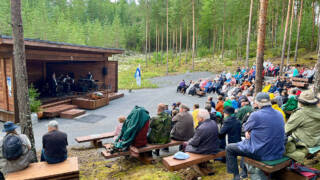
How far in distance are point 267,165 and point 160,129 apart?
90.5 inches

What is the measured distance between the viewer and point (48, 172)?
11.7 ft

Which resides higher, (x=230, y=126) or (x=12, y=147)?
(x=230, y=126)

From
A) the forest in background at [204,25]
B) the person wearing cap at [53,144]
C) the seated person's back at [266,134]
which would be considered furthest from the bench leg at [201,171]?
the forest in background at [204,25]

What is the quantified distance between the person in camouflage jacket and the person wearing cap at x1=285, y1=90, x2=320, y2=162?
2.35m

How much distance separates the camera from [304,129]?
3.49 m

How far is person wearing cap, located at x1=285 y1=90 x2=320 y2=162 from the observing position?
11.1ft

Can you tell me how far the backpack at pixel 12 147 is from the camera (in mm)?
3445

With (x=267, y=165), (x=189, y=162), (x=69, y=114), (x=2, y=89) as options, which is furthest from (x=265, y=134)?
(x=2, y=89)

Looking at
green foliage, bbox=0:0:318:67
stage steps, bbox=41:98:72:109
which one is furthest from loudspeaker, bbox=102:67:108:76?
green foliage, bbox=0:0:318:67

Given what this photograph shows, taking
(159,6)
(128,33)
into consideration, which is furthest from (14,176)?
(128,33)

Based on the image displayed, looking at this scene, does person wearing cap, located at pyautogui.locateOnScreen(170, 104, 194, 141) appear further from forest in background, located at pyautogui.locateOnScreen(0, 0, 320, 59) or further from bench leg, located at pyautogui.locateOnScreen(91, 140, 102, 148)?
forest in background, located at pyautogui.locateOnScreen(0, 0, 320, 59)

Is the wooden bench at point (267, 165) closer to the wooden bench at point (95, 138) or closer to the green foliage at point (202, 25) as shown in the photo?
the wooden bench at point (95, 138)

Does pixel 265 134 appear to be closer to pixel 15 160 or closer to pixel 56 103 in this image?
pixel 15 160

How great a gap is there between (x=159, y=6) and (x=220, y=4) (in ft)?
30.3
